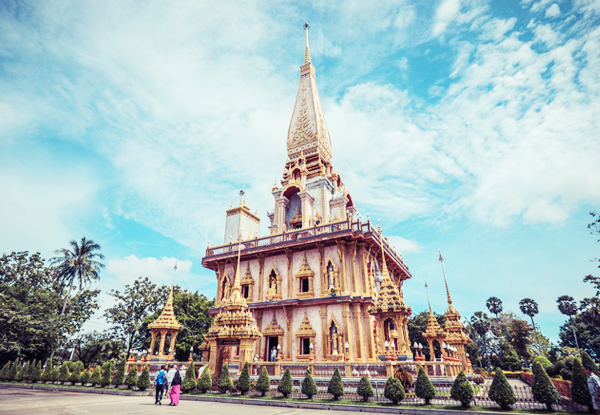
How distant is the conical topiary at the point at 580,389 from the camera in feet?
32.6

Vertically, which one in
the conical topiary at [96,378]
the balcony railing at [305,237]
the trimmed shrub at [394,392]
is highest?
the balcony railing at [305,237]

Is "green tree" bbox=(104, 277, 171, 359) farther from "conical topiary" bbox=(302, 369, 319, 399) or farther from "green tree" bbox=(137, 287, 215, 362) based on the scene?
"conical topiary" bbox=(302, 369, 319, 399)

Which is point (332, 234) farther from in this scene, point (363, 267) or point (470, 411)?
point (470, 411)

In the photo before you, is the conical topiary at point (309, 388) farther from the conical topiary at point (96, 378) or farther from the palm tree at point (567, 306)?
the palm tree at point (567, 306)

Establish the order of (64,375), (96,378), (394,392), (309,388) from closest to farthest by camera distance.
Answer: (394,392) → (309,388) → (96,378) → (64,375)

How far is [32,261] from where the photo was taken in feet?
116

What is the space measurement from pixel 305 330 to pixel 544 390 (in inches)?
568

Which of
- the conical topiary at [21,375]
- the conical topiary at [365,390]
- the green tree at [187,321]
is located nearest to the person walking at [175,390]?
the conical topiary at [365,390]

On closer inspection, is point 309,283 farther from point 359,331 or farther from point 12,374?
point 12,374

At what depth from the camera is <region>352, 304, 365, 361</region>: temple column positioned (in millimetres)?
20859

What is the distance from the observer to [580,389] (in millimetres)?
10180

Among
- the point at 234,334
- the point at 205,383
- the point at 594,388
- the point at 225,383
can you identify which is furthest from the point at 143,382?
the point at 594,388

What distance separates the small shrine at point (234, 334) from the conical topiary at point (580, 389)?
476 inches

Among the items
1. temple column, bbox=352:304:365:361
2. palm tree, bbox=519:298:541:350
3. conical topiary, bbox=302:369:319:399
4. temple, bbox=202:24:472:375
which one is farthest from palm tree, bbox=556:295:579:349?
conical topiary, bbox=302:369:319:399
